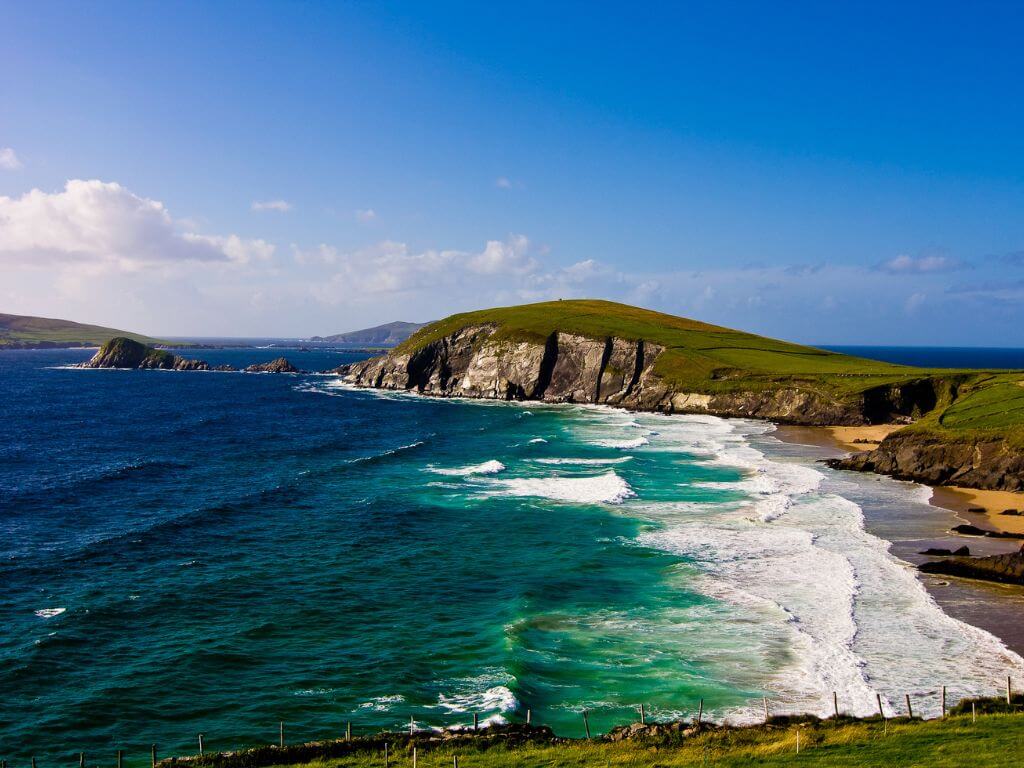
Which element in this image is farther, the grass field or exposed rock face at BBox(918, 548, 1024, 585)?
exposed rock face at BBox(918, 548, 1024, 585)

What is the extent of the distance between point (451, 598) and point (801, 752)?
22.2 meters

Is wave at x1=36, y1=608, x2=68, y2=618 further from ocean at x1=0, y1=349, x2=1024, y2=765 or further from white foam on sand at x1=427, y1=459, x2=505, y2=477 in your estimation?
white foam on sand at x1=427, y1=459, x2=505, y2=477

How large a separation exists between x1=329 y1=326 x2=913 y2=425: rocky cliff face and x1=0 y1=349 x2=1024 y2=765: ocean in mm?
39324

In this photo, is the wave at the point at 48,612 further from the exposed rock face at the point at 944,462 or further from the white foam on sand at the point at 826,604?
the exposed rock face at the point at 944,462

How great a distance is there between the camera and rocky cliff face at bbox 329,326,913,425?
118438 mm

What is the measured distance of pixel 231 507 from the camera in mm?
60250

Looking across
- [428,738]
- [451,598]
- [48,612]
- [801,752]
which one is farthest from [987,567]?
[48,612]

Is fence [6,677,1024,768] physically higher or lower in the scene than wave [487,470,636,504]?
lower

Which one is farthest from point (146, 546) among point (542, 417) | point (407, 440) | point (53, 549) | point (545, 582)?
point (542, 417)

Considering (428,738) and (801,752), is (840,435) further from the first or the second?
(428,738)

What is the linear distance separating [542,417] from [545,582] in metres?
84.2

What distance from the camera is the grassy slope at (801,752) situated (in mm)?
21828

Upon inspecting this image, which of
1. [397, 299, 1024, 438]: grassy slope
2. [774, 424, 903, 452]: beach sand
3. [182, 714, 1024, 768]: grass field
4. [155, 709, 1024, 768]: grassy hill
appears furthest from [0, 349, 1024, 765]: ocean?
[397, 299, 1024, 438]: grassy slope

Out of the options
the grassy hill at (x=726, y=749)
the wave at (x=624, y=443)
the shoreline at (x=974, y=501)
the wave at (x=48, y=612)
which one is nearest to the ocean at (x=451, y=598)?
the wave at (x=48, y=612)
